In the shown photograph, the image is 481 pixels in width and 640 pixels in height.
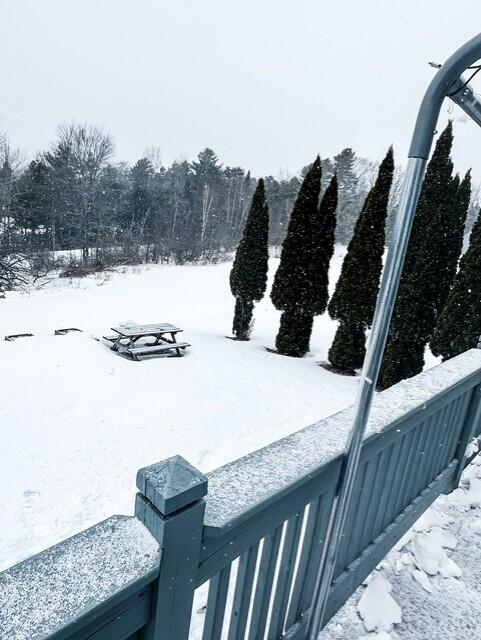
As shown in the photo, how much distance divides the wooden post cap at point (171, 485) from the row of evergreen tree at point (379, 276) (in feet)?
26.6

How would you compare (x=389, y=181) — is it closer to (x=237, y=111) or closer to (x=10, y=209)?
(x=10, y=209)

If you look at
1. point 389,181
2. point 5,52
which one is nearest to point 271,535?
point 389,181

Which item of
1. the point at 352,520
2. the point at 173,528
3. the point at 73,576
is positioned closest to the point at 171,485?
the point at 173,528

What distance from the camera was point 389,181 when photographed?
915 cm

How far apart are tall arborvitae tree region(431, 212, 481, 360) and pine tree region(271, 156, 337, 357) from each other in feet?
10.7

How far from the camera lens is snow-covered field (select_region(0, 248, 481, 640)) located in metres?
2.11

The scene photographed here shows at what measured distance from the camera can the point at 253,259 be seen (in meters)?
11.6

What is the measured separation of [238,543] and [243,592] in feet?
0.95

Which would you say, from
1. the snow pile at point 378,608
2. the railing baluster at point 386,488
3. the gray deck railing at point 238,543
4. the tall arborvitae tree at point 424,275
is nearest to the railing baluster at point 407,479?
the gray deck railing at point 238,543

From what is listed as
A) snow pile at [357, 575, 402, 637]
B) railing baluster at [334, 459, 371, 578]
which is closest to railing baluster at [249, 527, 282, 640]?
railing baluster at [334, 459, 371, 578]

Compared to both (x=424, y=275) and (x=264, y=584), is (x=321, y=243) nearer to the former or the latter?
(x=424, y=275)

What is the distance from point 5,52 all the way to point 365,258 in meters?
31.6

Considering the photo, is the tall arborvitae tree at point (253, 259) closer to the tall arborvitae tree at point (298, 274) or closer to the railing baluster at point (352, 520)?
the tall arborvitae tree at point (298, 274)

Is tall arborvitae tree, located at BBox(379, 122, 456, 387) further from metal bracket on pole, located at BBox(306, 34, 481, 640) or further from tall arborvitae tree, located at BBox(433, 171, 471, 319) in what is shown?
metal bracket on pole, located at BBox(306, 34, 481, 640)
